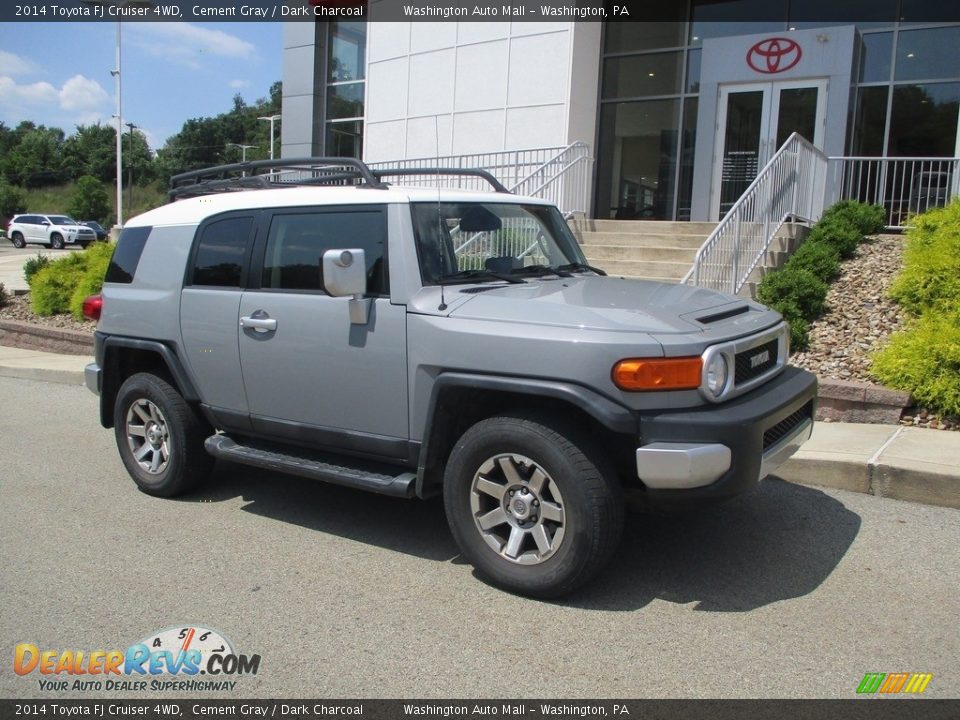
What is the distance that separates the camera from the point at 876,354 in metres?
7.34

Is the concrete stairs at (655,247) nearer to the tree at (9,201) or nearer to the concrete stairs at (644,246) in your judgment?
the concrete stairs at (644,246)

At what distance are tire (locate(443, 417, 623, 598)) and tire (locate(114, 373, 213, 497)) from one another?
210 cm

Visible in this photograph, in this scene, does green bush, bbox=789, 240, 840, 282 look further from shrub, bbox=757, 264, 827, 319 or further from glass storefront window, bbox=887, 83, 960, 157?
glass storefront window, bbox=887, 83, 960, 157

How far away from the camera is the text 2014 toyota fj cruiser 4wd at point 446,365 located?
3.73 meters

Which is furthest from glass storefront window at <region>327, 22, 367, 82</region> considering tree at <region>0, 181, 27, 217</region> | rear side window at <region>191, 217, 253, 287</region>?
tree at <region>0, 181, 27, 217</region>

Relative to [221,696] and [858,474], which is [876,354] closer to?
[858,474]

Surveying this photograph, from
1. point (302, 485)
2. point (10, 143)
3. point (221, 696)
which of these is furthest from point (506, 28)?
point (10, 143)

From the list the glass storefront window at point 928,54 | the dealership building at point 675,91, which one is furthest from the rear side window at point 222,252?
the glass storefront window at point 928,54

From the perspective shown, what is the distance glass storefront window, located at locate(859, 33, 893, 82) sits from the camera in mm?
15219

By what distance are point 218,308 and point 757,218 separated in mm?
7099

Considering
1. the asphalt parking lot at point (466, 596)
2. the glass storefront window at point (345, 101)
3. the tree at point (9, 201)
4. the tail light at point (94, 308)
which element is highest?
the glass storefront window at point (345, 101)

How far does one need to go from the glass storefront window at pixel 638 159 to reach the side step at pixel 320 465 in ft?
46.1

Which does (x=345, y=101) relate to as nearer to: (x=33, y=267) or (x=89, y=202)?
(x=33, y=267)

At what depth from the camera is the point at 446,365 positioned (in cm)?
409
